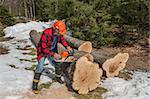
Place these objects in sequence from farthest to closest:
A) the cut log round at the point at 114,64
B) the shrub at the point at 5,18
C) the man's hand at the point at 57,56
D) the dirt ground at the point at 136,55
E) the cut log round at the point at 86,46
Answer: the shrub at the point at 5,18
the dirt ground at the point at 136,55
the cut log round at the point at 86,46
the cut log round at the point at 114,64
the man's hand at the point at 57,56

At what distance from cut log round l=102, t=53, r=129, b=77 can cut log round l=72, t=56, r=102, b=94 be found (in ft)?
3.69

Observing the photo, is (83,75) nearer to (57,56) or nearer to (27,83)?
(57,56)

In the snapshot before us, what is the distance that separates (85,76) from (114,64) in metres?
1.82

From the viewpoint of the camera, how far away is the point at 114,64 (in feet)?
33.4

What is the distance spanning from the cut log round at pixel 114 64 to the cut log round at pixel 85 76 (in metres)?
1.12

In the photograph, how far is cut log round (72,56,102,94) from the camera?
8.52 m

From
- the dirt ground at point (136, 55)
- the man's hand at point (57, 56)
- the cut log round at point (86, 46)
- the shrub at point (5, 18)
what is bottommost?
the shrub at point (5, 18)

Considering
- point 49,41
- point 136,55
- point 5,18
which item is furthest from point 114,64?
point 5,18

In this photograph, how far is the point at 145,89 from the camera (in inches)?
352

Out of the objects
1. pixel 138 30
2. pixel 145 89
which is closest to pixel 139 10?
pixel 138 30

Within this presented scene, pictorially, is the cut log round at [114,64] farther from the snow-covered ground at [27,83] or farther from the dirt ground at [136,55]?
the dirt ground at [136,55]

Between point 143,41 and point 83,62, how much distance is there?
1138 centimetres

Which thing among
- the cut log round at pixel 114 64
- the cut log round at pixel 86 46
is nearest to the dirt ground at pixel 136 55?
the cut log round at pixel 86 46

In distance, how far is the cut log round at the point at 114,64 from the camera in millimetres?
9977
